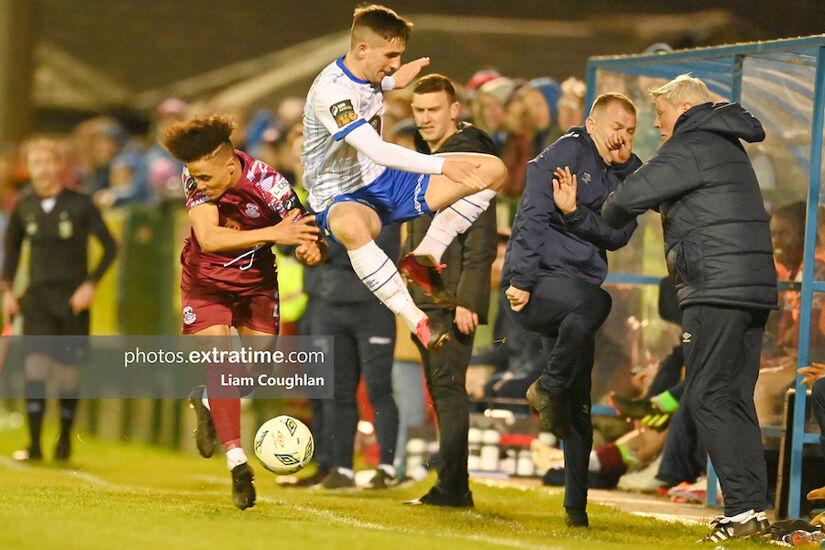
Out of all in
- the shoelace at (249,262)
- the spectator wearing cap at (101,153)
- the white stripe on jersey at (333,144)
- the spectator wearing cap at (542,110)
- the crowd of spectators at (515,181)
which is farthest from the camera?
the spectator wearing cap at (101,153)

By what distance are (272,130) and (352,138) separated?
5603mm

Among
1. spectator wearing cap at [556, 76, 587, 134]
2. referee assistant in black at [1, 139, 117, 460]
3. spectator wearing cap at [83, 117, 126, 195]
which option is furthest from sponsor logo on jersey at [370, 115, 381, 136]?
spectator wearing cap at [83, 117, 126, 195]

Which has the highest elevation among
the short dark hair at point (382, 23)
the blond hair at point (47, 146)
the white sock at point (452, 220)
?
the short dark hair at point (382, 23)

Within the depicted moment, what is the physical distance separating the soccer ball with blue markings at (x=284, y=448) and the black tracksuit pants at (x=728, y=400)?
220 cm

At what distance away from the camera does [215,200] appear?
762cm

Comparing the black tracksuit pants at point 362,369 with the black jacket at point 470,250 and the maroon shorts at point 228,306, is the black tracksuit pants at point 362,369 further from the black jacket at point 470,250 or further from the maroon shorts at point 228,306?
the maroon shorts at point 228,306

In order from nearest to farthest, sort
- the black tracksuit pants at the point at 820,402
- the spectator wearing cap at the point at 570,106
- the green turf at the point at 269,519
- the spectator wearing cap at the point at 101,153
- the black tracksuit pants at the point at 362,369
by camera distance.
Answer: the green turf at the point at 269,519 → the black tracksuit pants at the point at 820,402 → the black tracksuit pants at the point at 362,369 → the spectator wearing cap at the point at 570,106 → the spectator wearing cap at the point at 101,153

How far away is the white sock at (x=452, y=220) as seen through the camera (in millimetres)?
7707

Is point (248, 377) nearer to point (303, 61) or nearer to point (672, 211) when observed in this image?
point (672, 211)

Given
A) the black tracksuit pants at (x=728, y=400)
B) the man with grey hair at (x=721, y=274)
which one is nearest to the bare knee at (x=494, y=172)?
the man with grey hair at (x=721, y=274)

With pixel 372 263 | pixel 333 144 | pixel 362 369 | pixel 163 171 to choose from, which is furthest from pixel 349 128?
pixel 163 171

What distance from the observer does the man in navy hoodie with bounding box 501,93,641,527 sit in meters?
7.57

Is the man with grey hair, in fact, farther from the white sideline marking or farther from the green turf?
the white sideline marking

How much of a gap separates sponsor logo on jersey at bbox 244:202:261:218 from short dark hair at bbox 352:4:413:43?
115cm
